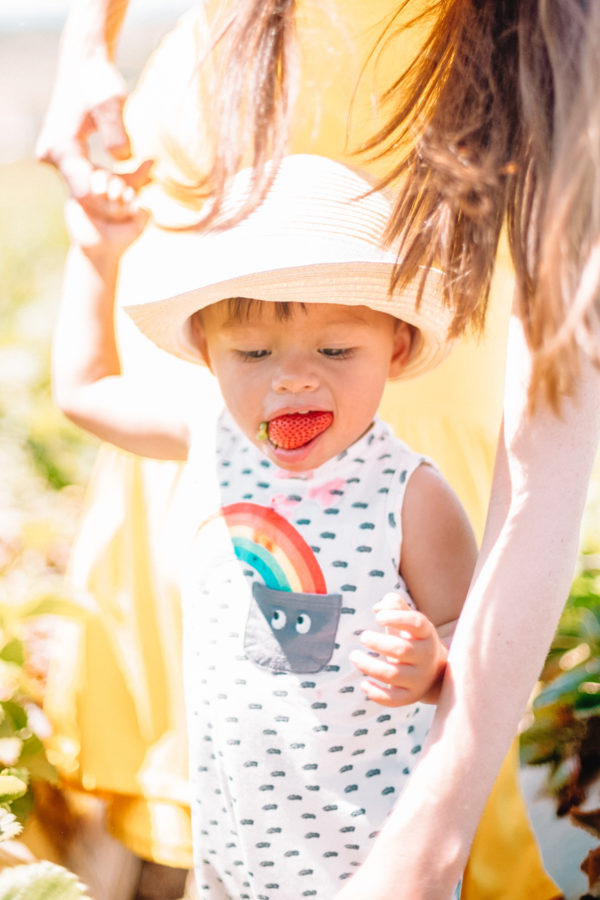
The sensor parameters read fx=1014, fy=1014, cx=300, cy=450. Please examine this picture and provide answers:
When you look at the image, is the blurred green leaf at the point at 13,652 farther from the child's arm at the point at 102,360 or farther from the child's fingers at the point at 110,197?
the child's fingers at the point at 110,197

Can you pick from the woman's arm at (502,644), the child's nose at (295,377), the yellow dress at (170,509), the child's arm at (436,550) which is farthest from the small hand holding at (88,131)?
the woman's arm at (502,644)

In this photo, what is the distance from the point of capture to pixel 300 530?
47.6 inches

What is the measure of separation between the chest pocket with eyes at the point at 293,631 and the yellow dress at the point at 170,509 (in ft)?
1.19

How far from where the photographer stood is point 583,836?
139 centimetres

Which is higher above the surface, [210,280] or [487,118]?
[487,118]

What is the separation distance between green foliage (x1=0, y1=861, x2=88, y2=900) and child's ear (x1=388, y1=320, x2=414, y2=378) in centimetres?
70

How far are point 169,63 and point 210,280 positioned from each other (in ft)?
2.85

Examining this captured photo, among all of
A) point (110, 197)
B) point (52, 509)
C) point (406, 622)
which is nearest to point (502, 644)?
point (406, 622)

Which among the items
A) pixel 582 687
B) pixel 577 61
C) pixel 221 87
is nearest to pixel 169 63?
pixel 221 87

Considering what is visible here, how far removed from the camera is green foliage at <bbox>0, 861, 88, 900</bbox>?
3.73 ft

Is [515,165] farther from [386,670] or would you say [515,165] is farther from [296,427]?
[386,670]

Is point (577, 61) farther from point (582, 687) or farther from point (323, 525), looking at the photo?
point (582, 687)

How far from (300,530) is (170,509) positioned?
0.48 meters

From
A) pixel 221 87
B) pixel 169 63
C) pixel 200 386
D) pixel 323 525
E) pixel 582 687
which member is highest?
pixel 169 63
